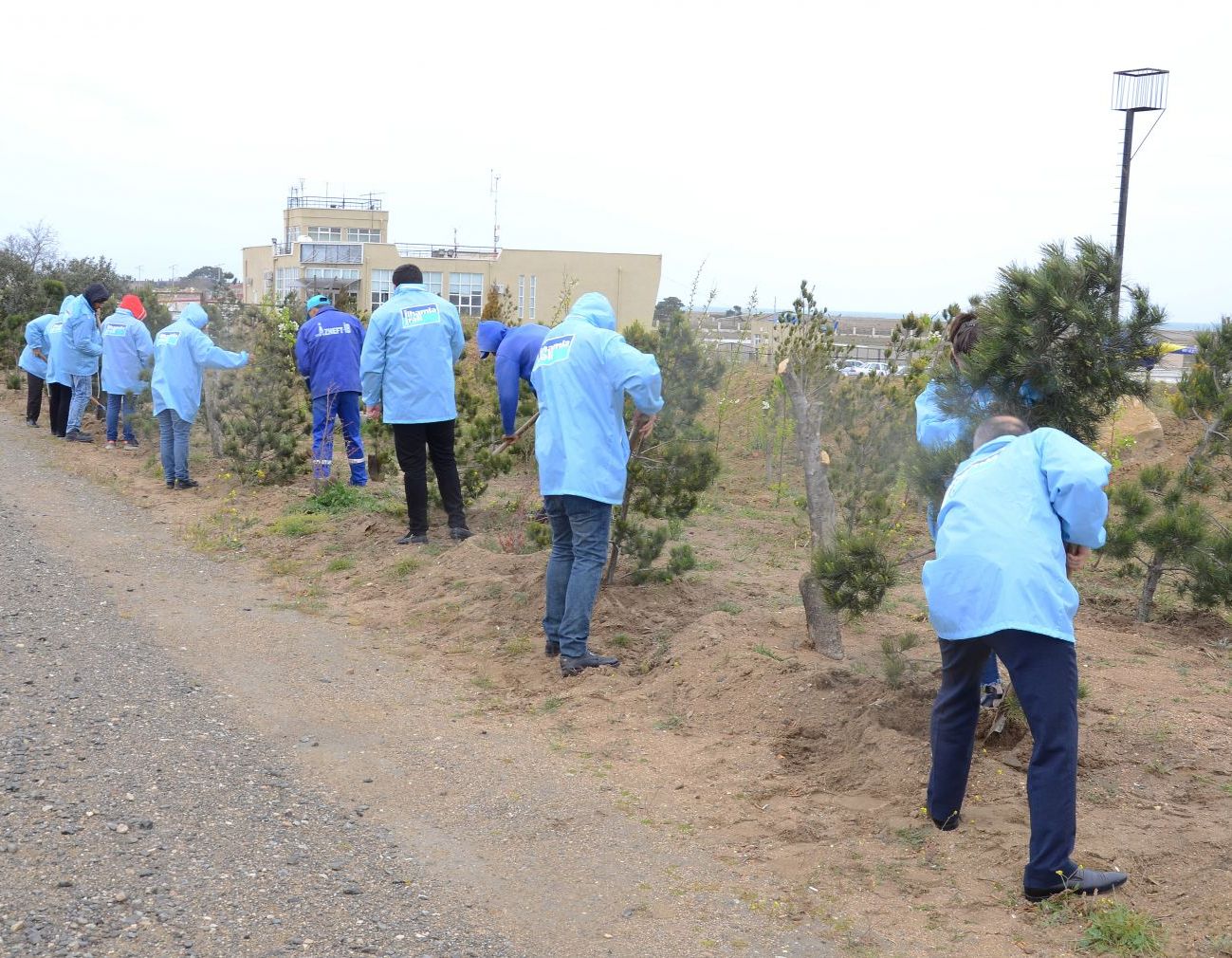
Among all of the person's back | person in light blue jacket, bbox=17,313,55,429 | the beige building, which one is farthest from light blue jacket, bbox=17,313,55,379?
the beige building

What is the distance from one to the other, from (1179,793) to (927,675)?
1292 millimetres

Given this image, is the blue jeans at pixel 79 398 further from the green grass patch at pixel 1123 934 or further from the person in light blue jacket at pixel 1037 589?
the green grass patch at pixel 1123 934

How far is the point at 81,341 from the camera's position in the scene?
14305mm

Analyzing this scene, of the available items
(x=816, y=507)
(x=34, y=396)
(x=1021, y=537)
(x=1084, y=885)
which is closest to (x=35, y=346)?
(x=34, y=396)

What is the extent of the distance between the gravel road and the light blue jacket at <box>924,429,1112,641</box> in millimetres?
1692

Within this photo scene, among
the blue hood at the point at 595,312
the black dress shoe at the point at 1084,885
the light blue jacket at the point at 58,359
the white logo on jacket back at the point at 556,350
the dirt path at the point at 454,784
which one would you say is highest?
the blue hood at the point at 595,312

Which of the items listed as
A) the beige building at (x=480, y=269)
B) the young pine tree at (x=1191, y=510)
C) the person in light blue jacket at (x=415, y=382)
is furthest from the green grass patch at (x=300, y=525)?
the beige building at (x=480, y=269)

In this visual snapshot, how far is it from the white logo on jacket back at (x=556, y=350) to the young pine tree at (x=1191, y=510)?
3299mm

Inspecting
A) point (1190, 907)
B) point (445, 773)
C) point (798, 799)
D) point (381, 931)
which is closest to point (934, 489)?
point (798, 799)

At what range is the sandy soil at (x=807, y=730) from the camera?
3.60m

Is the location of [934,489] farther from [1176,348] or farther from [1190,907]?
[1190,907]

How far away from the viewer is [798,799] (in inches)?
172

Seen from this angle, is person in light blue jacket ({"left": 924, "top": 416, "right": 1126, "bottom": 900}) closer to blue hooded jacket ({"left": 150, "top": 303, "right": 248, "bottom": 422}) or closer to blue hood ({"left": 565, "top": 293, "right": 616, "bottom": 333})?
blue hood ({"left": 565, "top": 293, "right": 616, "bottom": 333})

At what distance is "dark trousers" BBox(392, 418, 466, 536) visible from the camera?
819cm
